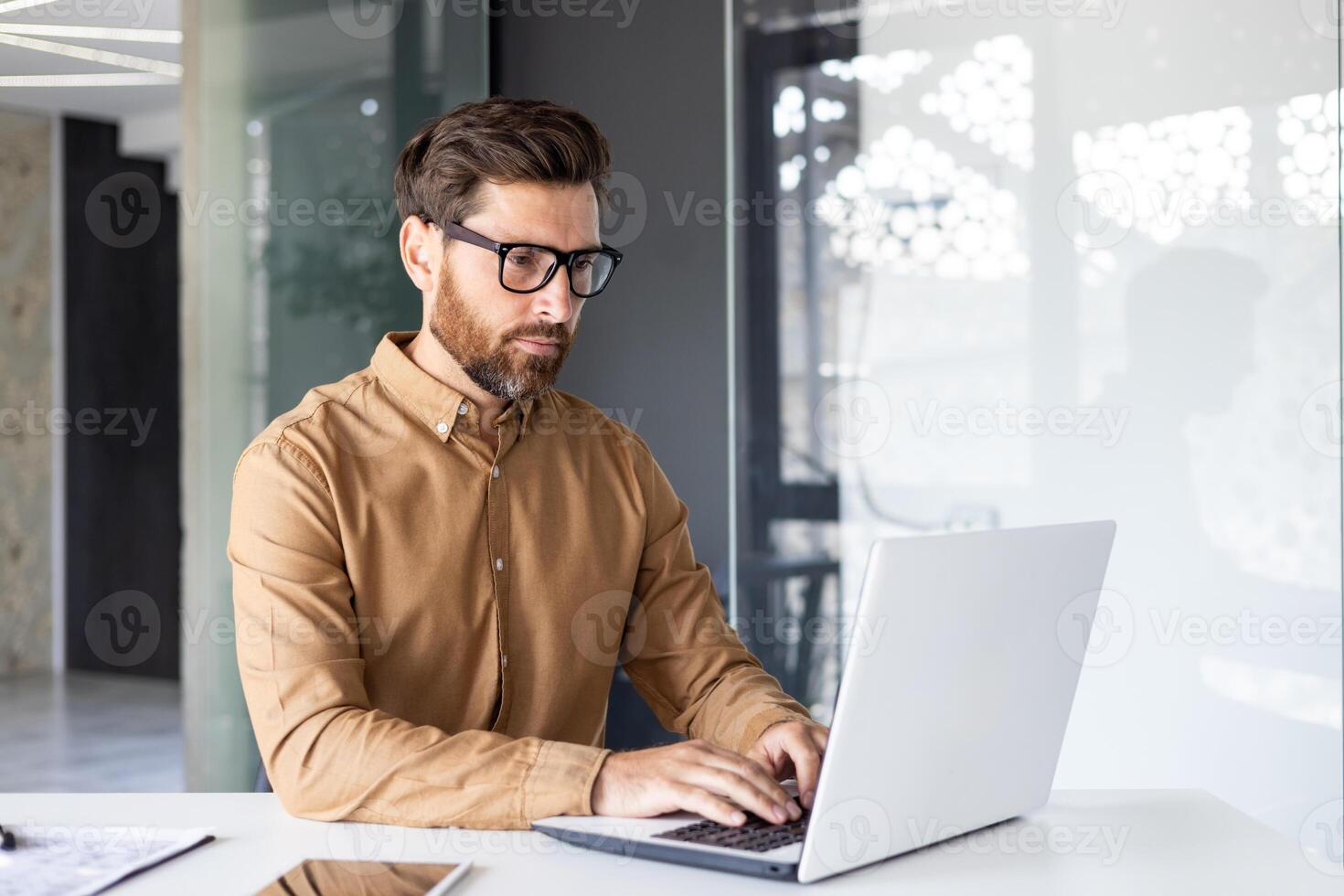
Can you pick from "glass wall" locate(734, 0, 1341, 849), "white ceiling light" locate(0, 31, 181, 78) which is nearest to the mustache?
"glass wall" locate(734, 0, 1341, 849)

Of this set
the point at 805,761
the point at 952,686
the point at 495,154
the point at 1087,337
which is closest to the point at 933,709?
the point at 952,686

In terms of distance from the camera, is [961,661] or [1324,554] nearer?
[961,661]

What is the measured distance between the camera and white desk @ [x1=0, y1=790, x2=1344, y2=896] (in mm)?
1223

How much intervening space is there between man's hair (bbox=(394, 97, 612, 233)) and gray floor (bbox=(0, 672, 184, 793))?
3.61 meters

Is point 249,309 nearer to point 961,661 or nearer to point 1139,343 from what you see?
point 1139,343

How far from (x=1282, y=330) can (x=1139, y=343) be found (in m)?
0.29

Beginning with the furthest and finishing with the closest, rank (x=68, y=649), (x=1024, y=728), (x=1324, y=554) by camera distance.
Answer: (x=68, y=649)
(x=1324, y=554)
(x=1024, y=728)

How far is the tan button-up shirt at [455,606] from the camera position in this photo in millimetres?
1438

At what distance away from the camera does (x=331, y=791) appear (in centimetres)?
144

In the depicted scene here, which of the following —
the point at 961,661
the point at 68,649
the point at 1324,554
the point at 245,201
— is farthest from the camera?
the point at 68,649

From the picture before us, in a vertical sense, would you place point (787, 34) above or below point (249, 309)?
above

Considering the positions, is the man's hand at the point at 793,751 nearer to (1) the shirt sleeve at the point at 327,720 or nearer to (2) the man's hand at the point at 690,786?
(2) the man's hand at the point at 690,786

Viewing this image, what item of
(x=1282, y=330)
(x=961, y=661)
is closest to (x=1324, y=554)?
(x=1282, y=330)

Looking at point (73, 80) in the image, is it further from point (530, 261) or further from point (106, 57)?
point (530, 261)
